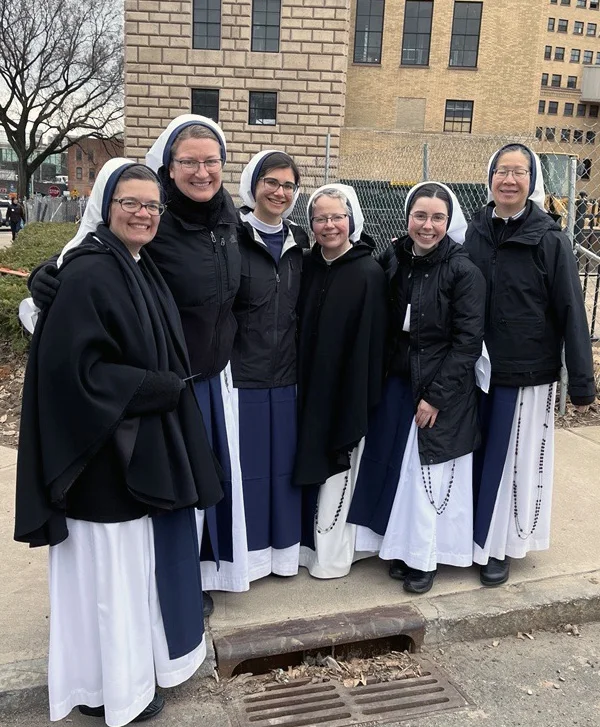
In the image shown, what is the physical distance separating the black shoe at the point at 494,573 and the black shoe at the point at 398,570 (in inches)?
Answer: 16.0

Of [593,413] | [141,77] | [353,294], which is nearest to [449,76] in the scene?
[141,77]

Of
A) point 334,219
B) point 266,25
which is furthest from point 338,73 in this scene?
point 334,219

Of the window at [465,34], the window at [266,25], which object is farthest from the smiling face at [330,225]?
the window at [465,34]

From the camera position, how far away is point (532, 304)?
3.21 metres

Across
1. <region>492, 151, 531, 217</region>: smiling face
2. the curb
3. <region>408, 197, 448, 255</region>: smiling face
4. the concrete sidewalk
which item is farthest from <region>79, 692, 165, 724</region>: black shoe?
<region>492, 151, 531, 217</region>: smiling face

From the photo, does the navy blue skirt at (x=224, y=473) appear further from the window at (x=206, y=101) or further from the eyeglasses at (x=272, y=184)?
the window at (x=206, y=101)

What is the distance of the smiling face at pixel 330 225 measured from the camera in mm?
3137

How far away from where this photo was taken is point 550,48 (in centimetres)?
7150

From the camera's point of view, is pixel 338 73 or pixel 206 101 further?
pixel 206 101

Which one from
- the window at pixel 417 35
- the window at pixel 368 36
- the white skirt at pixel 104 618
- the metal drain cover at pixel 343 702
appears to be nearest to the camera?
the white skirt at pixel 104 618

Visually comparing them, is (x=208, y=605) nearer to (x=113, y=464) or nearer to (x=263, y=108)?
(x=113, y=464)

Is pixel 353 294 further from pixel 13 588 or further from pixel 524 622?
pixel 13 588

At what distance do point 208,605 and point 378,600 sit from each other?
0.85 meters

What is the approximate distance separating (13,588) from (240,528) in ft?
3.89
